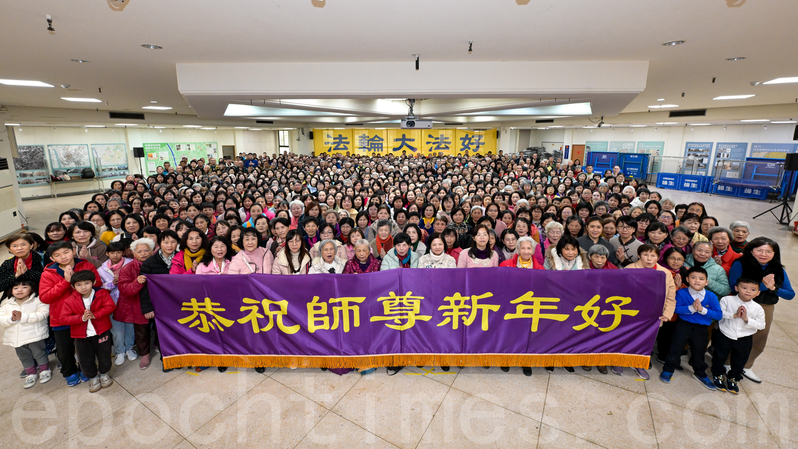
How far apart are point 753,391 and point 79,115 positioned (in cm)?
1791

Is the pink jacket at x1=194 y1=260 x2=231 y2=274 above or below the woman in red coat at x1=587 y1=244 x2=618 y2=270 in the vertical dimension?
below

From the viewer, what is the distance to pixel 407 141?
23609 millimetres

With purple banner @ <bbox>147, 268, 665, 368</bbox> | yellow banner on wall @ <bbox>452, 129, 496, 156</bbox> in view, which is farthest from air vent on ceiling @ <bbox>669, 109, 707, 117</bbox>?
purple banner @ <bbox>147, 268, 665, 368</bbox>

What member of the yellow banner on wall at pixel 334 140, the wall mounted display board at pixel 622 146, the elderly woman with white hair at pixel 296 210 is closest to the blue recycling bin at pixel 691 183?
the wall mounted display board at pixel 622 146

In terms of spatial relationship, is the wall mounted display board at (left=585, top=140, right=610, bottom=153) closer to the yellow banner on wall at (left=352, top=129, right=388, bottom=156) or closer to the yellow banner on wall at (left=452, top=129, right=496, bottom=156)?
the yellow banner on wall at (left=452, top=129, right=496, bottom=156)

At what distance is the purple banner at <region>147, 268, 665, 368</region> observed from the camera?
3.53 metres

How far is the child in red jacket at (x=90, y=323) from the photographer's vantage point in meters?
3.29

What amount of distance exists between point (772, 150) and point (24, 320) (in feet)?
81.7

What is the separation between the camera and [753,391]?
3.55 m

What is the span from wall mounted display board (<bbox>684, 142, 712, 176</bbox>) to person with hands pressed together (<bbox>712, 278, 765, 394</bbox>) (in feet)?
67.6

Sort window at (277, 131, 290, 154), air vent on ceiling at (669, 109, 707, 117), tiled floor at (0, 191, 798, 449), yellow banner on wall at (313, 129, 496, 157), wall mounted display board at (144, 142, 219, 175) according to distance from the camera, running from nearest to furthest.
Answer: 1. tiled floor at (0, 191, 798, 449)
2. air vent on ceiling at (669, 109, 707, 117)
3. wall mounted display board at (144, 142, 219, 175)
4. yellow banner on wall at (313, 129, 496, 157)
5. window at (277, 131, 290, 154)

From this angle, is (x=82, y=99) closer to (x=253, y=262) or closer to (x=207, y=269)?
(x=207, y=269)

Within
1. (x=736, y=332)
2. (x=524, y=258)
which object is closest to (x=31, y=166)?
(x=524, y=258)

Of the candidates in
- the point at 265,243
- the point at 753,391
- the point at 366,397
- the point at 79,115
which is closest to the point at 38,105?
the point at 79,115
